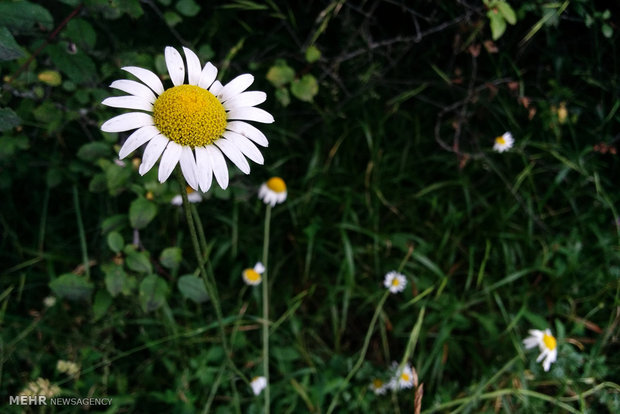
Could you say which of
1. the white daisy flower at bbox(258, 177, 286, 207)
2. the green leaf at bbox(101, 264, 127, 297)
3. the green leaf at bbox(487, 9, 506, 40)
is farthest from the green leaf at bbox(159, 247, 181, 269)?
the green leaf at bbox(487, 9, 506, 40)

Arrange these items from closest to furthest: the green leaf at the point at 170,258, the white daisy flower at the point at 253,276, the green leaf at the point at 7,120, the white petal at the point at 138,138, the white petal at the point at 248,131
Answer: the white petal at the point at 138,138 → the white petal at the point at 248,131 → the green leaf at the point at 7,120 → the green leaf at the point at 170,258 → the white daisy flower at the point at 253,276

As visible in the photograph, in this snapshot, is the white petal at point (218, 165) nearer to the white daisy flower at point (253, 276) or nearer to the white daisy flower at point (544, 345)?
the white daisy flower at point (253, 276)

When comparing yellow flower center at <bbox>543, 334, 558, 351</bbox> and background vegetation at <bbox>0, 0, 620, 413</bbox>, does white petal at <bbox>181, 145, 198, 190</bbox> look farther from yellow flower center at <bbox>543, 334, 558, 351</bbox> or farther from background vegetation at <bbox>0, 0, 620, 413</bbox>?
yellow flower center at <bbox>543, 334, 558, 351</bbox>

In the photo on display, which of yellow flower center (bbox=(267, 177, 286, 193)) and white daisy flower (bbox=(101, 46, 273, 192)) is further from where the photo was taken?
yellow flower center (bbox=(267, 177, 286, 193))

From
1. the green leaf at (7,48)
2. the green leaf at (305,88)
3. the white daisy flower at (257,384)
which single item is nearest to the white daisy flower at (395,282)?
the white daisy flower at (257,384)

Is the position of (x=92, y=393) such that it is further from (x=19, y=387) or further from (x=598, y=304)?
(x=598, y=304)

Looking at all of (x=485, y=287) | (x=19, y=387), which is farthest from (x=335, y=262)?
(x=19, y=387)

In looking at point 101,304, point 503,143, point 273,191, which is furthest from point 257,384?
point 503,143
